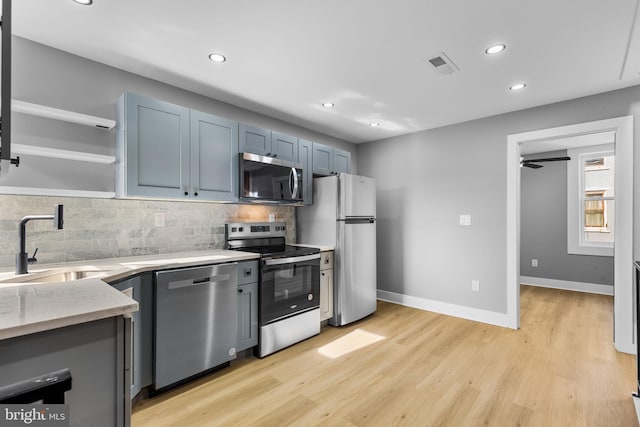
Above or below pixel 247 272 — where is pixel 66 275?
above

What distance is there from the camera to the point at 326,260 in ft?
11.2

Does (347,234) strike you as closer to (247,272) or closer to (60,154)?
(247,272)

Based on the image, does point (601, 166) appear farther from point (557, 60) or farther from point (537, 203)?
point (557, 60)

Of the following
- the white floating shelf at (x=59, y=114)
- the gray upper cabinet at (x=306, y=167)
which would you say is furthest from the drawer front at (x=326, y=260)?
the white floating shelf at (x=59, y=114)

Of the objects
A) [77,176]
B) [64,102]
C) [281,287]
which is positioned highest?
[64,102]

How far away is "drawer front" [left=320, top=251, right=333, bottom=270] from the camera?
3.37 meters

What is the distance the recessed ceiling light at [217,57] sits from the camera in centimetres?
228

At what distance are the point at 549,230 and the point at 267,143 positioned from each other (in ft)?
17.0

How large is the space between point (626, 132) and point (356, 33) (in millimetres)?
2710

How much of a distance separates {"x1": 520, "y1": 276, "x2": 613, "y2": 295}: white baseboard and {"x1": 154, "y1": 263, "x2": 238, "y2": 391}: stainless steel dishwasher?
215 inches

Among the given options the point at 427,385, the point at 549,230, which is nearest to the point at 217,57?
the point at 427,385

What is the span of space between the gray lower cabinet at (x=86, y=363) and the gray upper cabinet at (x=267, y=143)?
2.14 m

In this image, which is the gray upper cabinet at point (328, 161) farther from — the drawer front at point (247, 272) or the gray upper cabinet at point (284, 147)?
the drawer front at point (247, 272)

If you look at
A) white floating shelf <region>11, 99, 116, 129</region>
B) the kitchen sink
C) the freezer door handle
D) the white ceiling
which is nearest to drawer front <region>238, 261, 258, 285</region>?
the kitchen sink
